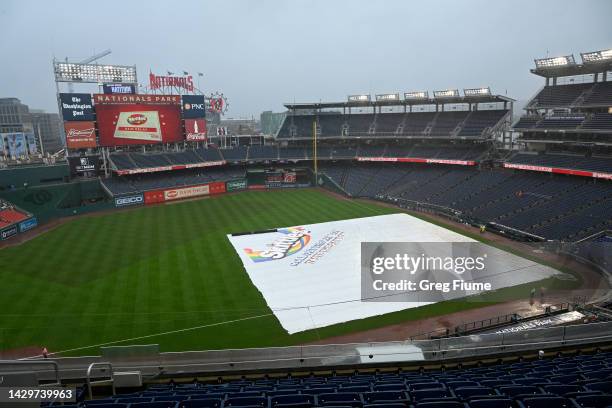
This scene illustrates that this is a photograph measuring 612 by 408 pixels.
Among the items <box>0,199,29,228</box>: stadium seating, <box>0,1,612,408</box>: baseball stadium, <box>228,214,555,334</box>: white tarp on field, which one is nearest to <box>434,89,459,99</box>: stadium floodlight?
<box>0,1,612,408</box>: baseball stadium

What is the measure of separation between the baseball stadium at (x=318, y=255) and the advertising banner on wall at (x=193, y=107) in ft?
1.16

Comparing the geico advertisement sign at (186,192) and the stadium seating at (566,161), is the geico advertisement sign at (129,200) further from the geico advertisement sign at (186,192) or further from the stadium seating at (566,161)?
the stadium seating at (566,161)

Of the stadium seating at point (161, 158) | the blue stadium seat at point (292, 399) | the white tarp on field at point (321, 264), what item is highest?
the stadium seating at point (161, 158)

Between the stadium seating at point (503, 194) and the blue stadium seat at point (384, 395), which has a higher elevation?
the blue stadium seat at point (384, 395)

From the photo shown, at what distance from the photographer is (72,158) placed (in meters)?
52.3

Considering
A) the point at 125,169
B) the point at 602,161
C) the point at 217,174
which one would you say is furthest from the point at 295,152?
the point at 602,161

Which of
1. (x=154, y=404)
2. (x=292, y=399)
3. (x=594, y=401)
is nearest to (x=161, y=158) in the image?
(x=154, y=404)

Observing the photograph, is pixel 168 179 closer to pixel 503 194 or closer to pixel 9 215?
pixel 9 215

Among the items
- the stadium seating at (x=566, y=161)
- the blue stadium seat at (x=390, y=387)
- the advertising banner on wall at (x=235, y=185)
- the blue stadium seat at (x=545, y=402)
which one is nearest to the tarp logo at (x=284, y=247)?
the blue stadium seat at (x=390, y=387)

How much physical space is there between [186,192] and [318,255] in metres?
32.0

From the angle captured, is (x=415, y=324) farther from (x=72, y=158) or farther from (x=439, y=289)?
(x=72, y=158)

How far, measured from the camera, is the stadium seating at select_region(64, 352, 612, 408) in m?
7.34

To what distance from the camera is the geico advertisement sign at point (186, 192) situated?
184 feet

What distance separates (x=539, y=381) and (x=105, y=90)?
60.2 m
